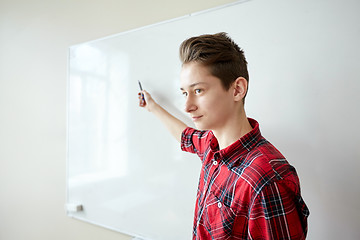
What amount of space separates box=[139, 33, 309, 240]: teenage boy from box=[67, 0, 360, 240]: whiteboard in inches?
8.9

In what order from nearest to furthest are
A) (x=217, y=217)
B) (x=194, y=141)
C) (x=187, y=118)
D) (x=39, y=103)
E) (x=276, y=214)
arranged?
→ (x=276, y=214), (x=217, y=217), (x=194, y=141), (x=187, y=118), (x=39, y=103)

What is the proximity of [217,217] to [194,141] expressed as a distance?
354mm

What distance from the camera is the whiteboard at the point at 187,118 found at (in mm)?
819

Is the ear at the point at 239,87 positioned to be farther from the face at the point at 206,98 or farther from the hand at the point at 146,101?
the hand at the point at 146,101

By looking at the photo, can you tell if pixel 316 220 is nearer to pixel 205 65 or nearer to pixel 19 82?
pixel 205 65

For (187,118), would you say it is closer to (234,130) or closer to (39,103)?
(234,130)

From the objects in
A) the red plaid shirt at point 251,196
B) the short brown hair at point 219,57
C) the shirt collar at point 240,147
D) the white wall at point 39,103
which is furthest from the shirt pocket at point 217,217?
the white wall at point 39,103

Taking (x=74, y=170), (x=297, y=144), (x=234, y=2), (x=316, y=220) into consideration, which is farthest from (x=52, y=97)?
(x=316, y=220)

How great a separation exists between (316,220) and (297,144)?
0.26m

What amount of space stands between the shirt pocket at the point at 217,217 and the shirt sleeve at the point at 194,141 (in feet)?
0.82

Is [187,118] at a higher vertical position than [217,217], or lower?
higher

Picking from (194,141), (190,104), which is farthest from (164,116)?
(190,104)

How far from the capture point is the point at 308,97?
867mm

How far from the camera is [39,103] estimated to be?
172cm
